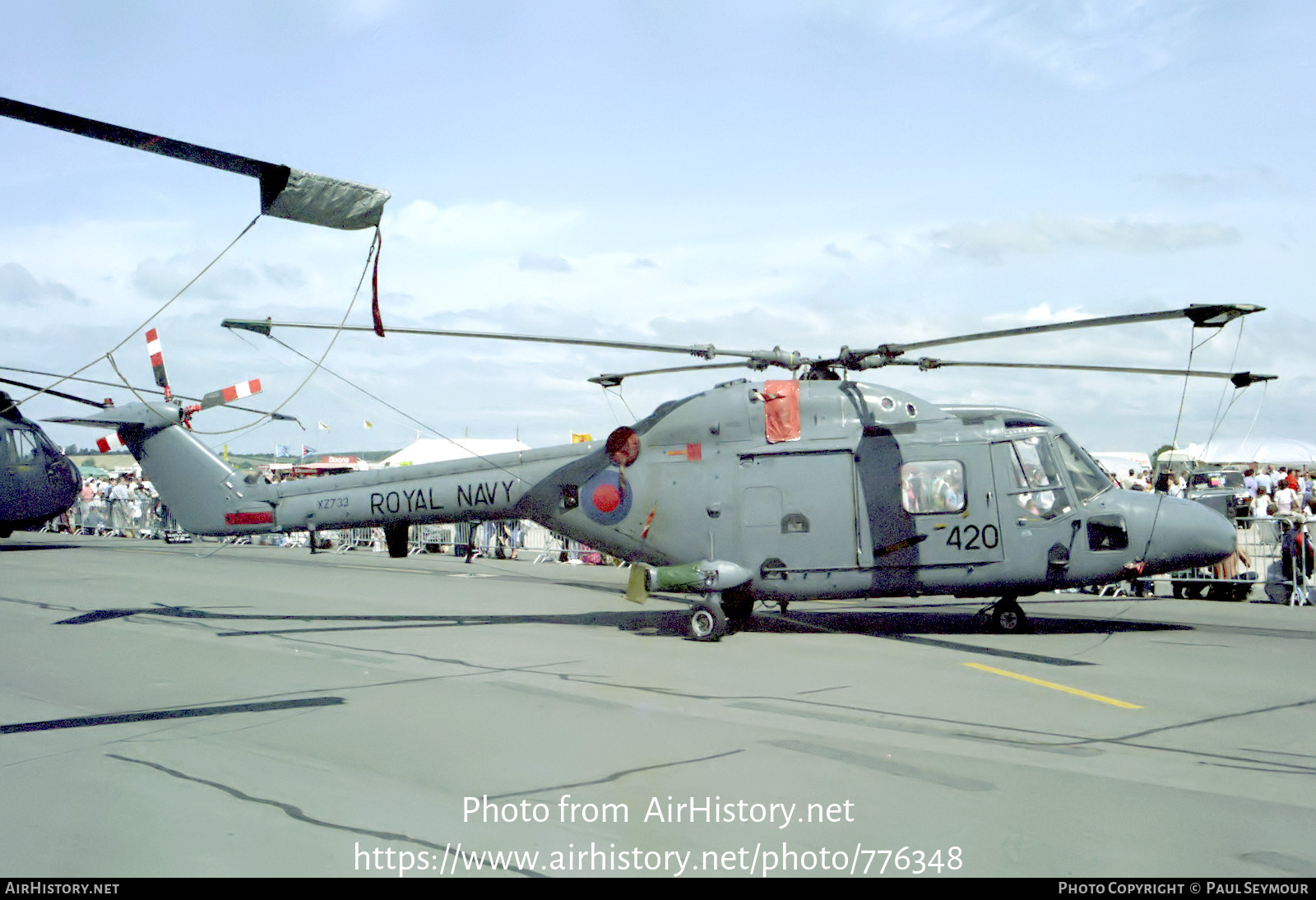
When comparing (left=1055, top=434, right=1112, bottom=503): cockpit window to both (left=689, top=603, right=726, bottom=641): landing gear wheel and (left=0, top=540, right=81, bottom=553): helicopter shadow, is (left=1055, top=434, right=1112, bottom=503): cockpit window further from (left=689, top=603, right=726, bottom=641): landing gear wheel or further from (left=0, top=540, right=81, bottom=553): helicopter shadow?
(left=0, top=540, right=81, bottom=553): helicopter shadow

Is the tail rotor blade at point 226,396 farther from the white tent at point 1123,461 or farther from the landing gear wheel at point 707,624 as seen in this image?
the white tent at point 1123,461

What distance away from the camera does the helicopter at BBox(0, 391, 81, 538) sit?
2486 cm

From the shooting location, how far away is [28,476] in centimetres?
2534

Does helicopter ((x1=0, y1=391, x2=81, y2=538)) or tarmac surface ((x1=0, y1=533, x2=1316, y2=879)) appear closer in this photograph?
tarmac surface ((x1=0, y1=533, x2=1316, y2=879))

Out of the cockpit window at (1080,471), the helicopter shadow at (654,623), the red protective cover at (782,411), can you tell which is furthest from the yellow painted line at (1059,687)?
the red protective cover at (782,411)

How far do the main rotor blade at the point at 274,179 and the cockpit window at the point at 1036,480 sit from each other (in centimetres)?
824

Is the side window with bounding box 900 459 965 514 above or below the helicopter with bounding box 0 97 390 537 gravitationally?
below

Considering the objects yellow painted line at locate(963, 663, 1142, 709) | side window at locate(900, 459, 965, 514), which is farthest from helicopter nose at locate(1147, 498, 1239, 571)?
yellow painted line at locate(963, 663, 1142, 709)

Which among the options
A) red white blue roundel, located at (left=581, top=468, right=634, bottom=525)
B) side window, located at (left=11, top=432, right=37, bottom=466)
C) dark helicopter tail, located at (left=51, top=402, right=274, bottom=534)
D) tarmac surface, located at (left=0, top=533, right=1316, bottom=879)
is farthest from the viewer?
side window, located at (left=11, top=432, right=37, bottom=466)

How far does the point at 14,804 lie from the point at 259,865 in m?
1.94

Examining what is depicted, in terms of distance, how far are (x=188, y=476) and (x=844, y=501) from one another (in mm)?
10050

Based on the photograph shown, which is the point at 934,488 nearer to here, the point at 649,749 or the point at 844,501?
the point at 844,501

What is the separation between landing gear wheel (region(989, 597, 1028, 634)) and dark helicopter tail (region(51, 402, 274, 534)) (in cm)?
1037
